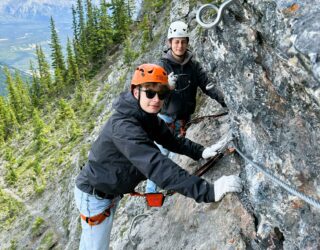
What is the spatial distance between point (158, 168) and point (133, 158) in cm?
38

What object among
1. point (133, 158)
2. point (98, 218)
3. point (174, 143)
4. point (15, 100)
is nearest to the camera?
point (133, 158)

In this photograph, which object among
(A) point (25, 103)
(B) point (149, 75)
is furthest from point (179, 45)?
(A) point (25, 103)

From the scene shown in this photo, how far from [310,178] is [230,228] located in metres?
2.22

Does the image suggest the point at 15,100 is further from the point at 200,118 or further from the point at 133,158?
the point at 133,158

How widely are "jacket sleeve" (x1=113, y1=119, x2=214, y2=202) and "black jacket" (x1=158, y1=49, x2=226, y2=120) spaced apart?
3340mm

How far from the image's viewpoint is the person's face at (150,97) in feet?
17.5

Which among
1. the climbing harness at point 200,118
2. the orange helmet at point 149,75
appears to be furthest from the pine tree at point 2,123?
the orange helmet at point 149,75

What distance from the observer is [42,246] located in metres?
24.8

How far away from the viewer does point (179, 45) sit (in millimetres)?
7926

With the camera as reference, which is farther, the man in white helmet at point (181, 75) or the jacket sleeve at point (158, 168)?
the man in white helmet at point (181, 75)

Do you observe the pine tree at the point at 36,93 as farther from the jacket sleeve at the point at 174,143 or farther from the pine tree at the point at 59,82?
the jacket sleeve at the point at 174,143

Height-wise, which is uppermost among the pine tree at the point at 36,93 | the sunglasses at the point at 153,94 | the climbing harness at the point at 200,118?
the sunglasses at the point at 153,94

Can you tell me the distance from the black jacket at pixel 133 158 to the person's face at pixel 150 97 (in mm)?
90

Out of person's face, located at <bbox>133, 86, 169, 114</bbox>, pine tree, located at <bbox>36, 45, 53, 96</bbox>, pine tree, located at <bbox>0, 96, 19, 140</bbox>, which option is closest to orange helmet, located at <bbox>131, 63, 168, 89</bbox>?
person's face, located at <bbox>133, 86, 169, 114</bbox>
